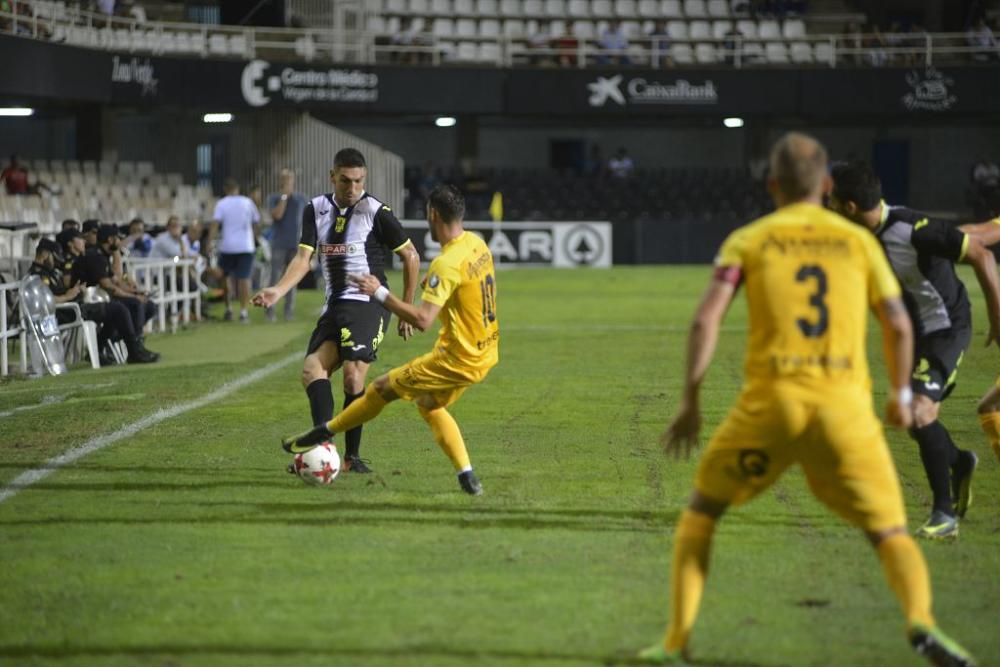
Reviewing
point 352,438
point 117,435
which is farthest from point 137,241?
point 352,438

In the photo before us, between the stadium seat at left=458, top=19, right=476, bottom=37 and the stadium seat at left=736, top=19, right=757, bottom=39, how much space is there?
742 cm

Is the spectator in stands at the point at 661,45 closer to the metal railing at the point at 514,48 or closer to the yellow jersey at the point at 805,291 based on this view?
the metal railing at the point at 514,48

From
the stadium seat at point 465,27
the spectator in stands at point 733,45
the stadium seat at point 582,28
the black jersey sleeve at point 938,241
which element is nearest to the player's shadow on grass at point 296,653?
the black jersey sleeve at point 938,241

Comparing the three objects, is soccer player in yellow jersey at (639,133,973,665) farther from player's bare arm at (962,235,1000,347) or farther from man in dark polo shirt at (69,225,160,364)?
man in dark polo shirt at (69,225,160,364)

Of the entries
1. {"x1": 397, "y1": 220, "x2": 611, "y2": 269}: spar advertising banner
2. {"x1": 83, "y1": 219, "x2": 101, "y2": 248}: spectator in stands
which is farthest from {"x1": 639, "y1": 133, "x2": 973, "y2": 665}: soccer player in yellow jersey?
{"x1": 397, "y1": 220, "x2": 611, "y2": 269}: spar advertising banner

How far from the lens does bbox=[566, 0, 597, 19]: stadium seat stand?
4322cm

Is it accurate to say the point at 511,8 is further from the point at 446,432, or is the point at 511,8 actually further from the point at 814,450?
the point at 814,450

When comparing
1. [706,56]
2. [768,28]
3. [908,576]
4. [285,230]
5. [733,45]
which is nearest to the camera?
[908,576]

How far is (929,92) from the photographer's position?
131ft

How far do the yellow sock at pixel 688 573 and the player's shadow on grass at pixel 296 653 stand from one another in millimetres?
172

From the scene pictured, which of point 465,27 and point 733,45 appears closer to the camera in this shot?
point 733,45

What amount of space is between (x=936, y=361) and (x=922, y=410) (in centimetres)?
30

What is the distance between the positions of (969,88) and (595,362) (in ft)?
86.5

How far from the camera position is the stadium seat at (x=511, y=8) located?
4291 cm
